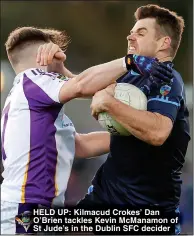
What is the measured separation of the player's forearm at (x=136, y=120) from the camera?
2.52 meters

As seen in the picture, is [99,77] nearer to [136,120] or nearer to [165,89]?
[136,120]

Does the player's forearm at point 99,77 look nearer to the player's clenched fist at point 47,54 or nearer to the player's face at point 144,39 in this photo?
the player's clenched fist at point 47,54

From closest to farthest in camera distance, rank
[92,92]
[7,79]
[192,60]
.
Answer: [92,92], [192,60], [7,79]

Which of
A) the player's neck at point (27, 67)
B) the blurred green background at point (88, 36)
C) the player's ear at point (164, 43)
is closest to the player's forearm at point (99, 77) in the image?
the player's neck at point (27, 67)

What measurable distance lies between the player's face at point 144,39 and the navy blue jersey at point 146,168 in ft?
0.54

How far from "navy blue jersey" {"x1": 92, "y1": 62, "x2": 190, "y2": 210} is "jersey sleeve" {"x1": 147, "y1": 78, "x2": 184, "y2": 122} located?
6 cm

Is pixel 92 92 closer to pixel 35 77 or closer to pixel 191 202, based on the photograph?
pixel 35 77

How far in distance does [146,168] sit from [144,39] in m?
0.79

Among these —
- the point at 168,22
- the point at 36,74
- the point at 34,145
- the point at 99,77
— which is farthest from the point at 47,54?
the point at 168,22

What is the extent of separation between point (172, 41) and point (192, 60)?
1.20 metres

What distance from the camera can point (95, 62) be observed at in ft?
15.6

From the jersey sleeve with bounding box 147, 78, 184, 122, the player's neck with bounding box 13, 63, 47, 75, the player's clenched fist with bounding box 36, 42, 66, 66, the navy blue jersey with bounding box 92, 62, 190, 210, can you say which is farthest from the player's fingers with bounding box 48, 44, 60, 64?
the jersey sleeve with bounding box 147, 78, 184, 122

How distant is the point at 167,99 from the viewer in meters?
2.69

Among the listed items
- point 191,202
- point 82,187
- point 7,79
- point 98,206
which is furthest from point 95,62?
point 98,206
